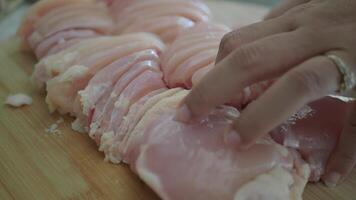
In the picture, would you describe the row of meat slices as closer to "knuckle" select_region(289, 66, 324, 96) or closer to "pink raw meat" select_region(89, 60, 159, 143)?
"pink raw meat" select_region(89, 60, 159, 143)

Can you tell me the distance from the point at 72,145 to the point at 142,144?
33 cm

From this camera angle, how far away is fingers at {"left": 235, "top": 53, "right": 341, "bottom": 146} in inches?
39.9

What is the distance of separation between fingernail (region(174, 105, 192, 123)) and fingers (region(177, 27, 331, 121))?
1.8 inches

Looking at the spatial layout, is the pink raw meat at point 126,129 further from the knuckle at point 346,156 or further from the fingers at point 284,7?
the knuckle at point 346,156

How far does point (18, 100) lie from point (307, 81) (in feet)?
3.50

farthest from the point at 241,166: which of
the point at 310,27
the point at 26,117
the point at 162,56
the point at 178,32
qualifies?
the point at 26,117

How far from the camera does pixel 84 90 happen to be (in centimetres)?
150

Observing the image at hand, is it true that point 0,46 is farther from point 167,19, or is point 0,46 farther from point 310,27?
point 310,27

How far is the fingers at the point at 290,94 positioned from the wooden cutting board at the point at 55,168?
362 mm

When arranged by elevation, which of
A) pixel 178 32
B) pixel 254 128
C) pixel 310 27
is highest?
pixel 310 27

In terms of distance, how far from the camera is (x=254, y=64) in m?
1.08

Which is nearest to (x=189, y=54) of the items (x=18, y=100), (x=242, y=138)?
(x=242, y=138)

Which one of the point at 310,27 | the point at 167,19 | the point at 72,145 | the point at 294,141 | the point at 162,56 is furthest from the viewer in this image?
the point at 167,19

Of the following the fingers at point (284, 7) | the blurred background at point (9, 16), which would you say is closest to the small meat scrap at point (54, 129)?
the fingers at point (284, 7)
